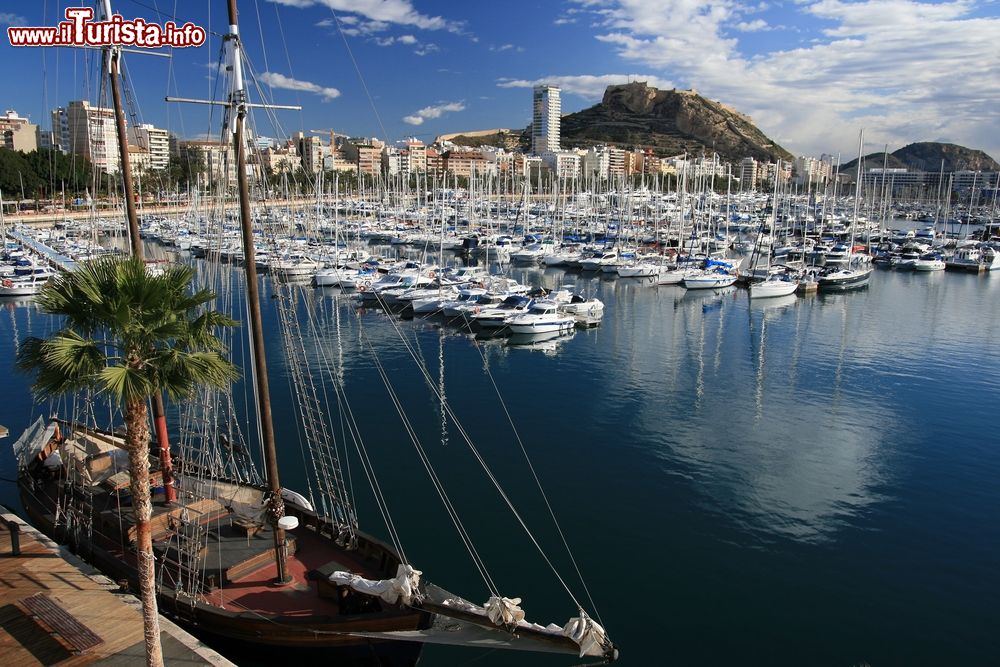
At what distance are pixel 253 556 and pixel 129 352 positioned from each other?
6.95 metres

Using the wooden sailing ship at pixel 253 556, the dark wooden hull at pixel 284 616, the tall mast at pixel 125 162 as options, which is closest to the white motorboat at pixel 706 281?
the wooden sailing ship at pixel 253 556

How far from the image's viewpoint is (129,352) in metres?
9.67

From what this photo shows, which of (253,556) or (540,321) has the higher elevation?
(540,321)

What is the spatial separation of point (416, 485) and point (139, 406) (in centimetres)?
1543

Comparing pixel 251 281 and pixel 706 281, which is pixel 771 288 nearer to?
pixel 706 281

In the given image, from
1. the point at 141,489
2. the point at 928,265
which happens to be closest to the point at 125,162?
the point at 141,489

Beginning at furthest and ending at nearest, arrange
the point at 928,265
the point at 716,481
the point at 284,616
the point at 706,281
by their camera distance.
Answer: the point at 928,265 → the point at 706,281 → the point at 716,481 → the point at 284,616

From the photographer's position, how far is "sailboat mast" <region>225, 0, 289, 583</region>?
41.9 ft

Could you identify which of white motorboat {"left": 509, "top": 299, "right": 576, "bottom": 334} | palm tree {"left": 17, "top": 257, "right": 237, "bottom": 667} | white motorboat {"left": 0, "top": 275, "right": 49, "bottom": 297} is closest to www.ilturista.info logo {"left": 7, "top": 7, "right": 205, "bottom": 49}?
palm tree {"left": 17, "top": 257, "right": 237, "bottom": 667}

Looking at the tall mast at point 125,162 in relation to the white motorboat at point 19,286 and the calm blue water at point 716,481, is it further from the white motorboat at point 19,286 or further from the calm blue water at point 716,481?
the white motorboat at point 19,286

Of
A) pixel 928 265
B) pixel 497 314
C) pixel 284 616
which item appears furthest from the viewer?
pixel 928 265

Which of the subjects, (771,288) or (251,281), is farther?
(771,288)

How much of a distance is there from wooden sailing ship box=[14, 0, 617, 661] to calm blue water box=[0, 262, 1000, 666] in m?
3.72

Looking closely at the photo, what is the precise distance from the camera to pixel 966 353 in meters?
45.2
